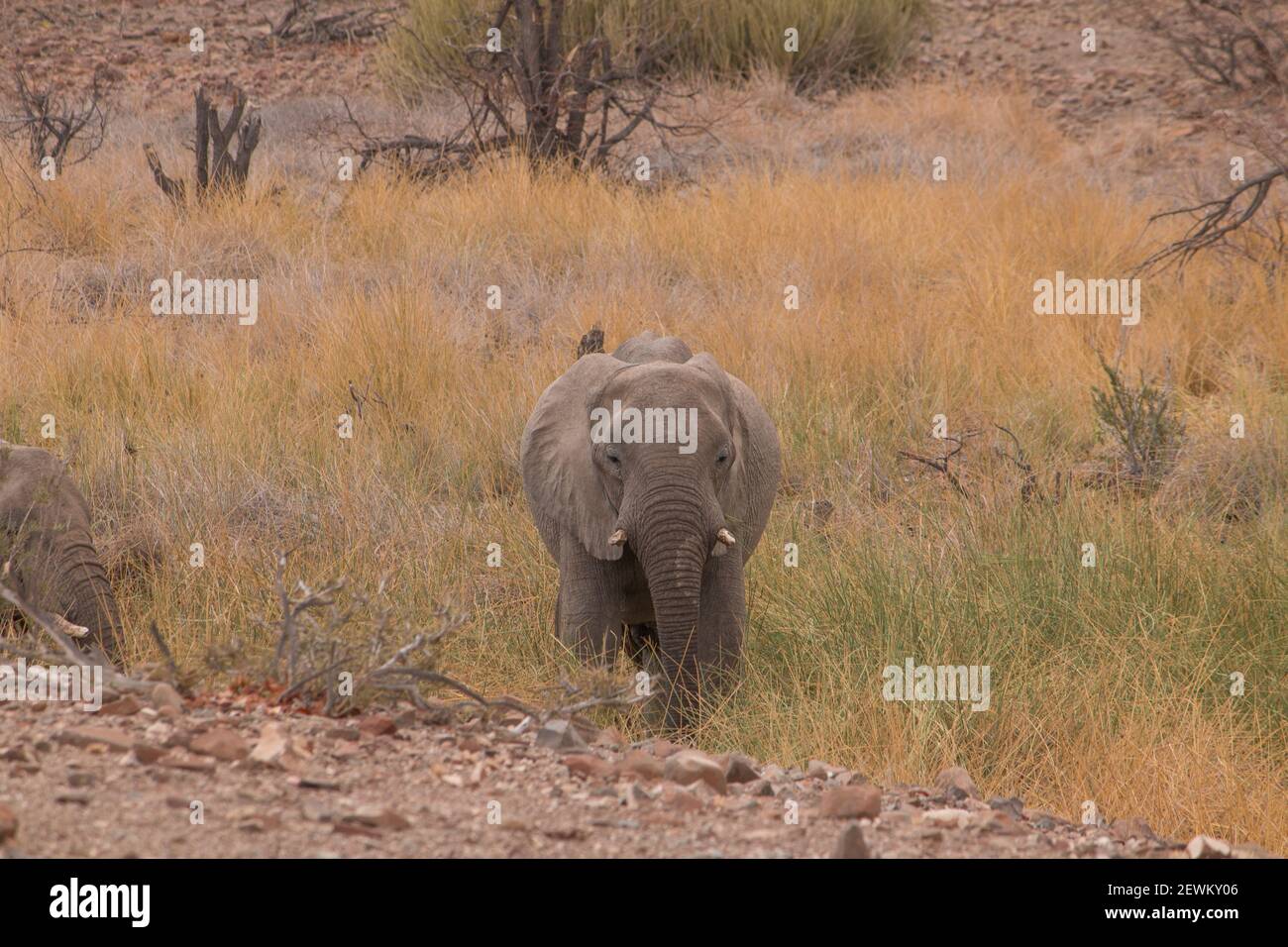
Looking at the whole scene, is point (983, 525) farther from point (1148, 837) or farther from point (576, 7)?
point (576, 7)

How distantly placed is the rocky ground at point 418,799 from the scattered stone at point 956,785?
15 cm

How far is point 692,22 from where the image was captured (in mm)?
15148

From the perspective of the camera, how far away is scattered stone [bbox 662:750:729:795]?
11.5ft

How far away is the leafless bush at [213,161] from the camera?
10.9 meters

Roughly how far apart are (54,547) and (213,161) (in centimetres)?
638

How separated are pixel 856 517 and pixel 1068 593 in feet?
3.55

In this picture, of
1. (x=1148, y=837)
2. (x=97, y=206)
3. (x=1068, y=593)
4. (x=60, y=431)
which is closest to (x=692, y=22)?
(x=97, y=206)

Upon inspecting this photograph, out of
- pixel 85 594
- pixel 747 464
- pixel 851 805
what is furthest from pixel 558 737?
pixel 85 594

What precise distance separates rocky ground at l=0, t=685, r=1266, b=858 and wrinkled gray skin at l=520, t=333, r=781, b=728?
2.86 feet

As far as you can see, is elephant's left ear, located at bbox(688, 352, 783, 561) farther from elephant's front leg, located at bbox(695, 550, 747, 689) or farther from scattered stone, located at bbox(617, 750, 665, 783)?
scattered stone, located at bbox(617, 750, 665, 783)

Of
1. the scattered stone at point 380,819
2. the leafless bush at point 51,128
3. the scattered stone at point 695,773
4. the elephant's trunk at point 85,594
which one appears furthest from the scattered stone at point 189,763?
the leafless bush at point 51,128

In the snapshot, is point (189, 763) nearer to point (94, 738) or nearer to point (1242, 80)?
point (94, 738)

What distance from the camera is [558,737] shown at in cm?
371

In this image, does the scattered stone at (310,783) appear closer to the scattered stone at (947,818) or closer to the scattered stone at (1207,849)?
the scattered stone at (947,818)
